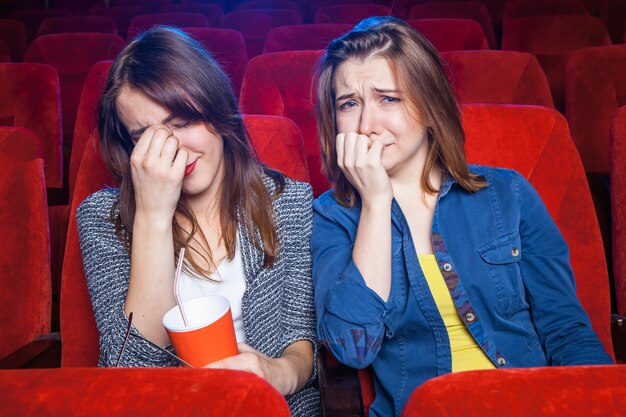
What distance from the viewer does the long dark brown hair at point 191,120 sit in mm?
821

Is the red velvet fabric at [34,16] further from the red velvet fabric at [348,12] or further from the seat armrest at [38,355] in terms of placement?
the seat armrest at [38,355]

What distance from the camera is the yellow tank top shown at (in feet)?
2.76

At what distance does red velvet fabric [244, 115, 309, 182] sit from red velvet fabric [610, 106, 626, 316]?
1.56ft

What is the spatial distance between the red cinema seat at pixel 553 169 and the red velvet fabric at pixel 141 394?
0.52 metres

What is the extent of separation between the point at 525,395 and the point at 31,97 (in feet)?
4.89

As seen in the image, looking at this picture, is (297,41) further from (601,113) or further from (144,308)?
(144,308)

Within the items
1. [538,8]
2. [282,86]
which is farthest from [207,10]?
[282,86]

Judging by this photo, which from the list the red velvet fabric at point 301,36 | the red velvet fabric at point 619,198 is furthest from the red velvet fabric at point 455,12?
the red velvet fabric at point 619,198

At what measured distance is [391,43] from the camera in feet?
2.88

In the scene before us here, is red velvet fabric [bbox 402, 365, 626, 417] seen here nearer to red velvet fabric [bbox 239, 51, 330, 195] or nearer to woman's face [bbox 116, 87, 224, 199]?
woman's face [bbox 116, 87, 224, 199]

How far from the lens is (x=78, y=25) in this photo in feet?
10.2

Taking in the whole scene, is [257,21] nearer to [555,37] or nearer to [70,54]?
[70,54]

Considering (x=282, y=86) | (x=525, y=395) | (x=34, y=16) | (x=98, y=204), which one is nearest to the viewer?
(x=525, y=395)

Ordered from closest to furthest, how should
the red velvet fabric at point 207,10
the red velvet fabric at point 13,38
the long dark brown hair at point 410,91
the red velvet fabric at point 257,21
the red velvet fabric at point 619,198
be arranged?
the long dark brown hair at point 410,91 → the red velvet fabric at point 619,198 → the red velvet fabric at point 257,21 → the red velvet fabric at point 13,38 → the red velvet fabric at point 207,10
